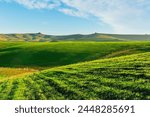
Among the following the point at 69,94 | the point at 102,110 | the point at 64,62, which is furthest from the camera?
the point at 64,62

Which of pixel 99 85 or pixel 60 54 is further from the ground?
pixel 99 85

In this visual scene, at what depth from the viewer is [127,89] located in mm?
22516

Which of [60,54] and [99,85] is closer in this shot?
[99,85]

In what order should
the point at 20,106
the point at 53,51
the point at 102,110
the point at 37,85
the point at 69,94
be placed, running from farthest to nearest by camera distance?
the point at 53,51
the point at 37,85
the point at 69,94
the point at 20,106
the point at 102,110

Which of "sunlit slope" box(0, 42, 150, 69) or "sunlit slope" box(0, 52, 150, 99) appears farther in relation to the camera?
"sunlit slope" box(0, 42, 150, 69)

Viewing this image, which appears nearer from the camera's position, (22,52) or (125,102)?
(125,102)

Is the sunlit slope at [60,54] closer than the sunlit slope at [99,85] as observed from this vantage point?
No

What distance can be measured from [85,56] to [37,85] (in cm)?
5519

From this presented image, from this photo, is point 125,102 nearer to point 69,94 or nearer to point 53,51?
point 69,94

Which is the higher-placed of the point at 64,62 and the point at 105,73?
the point at 105,73

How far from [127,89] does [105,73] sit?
6.21m

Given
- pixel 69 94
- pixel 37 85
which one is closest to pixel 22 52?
pixel 37 85

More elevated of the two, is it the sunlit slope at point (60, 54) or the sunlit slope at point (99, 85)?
the sunlit slope at point (99, 85)

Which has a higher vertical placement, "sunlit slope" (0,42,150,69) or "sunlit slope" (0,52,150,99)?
"sunlit slope" (0,52,150,99)
